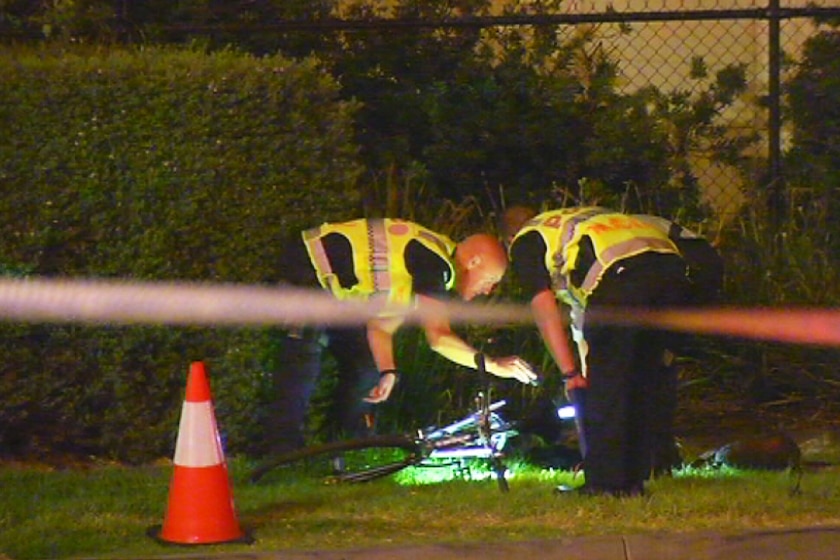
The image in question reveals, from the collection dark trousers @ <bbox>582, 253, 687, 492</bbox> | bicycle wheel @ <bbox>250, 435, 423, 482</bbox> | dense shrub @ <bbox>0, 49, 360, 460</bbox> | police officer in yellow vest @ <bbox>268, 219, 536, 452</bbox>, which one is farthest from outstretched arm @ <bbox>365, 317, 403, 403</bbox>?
dark trousers @ <bbox>582, 253, 687, 492</bbox>

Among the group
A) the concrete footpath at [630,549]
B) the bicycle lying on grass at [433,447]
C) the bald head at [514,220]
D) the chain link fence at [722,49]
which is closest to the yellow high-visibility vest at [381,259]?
the bald head at [514,220]

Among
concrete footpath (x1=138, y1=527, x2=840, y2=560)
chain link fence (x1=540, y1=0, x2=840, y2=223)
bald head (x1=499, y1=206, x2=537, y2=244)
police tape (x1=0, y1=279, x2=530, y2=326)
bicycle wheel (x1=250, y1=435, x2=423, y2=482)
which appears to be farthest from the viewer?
chain link fence (x1=540, y1=0, x2=840, y2=223)

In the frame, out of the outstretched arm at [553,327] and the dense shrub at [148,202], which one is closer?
the outstretched arm at [553,327]

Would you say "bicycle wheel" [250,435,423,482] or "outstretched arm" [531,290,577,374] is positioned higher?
"outstretched arm" [531,290,577,374]

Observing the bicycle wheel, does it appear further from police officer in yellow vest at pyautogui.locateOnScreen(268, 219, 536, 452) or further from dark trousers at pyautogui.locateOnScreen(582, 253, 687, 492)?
dark trousers at pyautogui.locateOnScreen(582, 253, 687, 492)

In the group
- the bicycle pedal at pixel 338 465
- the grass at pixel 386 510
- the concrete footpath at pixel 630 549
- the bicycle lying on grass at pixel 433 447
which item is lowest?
the concrete footpath at pixel 630 549

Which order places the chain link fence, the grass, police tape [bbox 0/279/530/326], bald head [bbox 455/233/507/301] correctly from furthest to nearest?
the chain link fence → police tape [bbox 0/279/530/326] → bald head [bbox 455/233/507/301] → the grass

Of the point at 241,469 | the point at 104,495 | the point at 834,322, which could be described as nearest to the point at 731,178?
the point at 834,322

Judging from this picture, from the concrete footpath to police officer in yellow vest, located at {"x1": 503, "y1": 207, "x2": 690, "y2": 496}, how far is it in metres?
0.70

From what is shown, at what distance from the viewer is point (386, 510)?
7.21 m

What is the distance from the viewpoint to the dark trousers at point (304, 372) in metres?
8.17

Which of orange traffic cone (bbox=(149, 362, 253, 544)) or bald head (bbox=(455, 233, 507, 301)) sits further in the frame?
bald head (bbox=(455, 233, 507, 301))

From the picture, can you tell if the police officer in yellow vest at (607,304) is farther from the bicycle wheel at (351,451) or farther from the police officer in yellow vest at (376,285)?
the bicycle wheel at (351,451)

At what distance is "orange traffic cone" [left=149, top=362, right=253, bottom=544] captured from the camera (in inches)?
261
